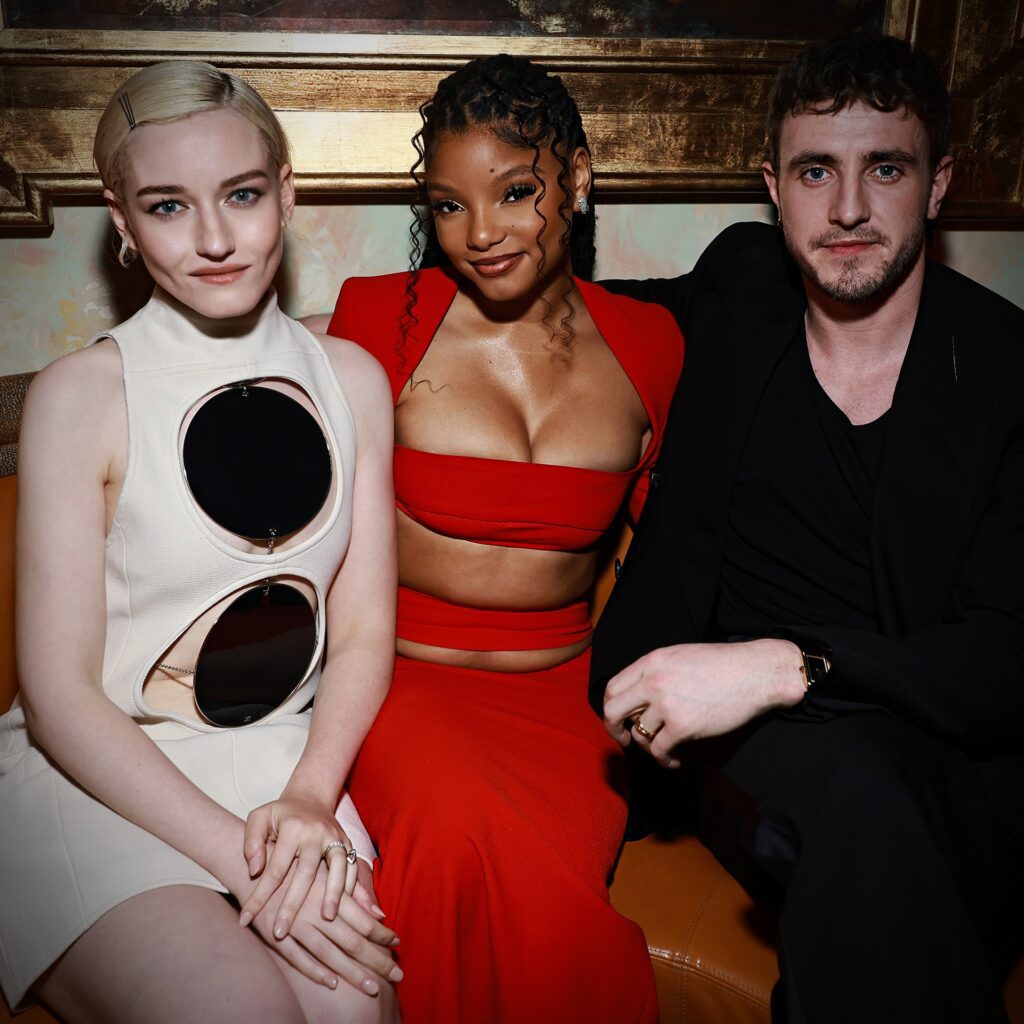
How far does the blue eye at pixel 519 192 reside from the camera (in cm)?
171

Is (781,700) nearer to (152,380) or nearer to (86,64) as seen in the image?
(152,380)

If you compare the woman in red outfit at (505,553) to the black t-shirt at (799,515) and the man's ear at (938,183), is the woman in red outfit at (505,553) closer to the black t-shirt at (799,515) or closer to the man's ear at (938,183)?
the black t-shirt at (799,515)

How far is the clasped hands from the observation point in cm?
129

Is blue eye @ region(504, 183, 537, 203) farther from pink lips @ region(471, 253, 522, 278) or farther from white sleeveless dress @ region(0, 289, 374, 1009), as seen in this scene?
white sleeveless dress @ region(0, 289, 374, 1009)

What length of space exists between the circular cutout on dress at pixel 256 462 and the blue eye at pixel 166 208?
266mm

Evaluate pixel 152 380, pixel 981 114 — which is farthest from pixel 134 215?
pixel 981 114

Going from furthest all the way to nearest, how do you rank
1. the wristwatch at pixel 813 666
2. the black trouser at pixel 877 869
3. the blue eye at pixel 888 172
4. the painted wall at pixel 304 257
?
the painted wall at pixel 304 257, the blue eye at pixel 888 172, the wristwatch at pixel 813 666, the black trouser at pixel 877 869

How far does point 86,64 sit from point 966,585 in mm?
1900

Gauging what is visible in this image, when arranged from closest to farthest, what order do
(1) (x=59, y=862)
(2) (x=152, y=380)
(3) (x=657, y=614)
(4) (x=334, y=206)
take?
1. (1) (x=59, y=862)
2. (2) (x=152, y=380)
3. (3) (x=657, y=614)
4. (4) (x=334, y=206)

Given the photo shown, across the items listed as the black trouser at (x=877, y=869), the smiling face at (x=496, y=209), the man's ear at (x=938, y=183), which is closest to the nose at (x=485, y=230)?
the smiling face at (x=496, y=209)

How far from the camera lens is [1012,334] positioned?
1732 millimetres

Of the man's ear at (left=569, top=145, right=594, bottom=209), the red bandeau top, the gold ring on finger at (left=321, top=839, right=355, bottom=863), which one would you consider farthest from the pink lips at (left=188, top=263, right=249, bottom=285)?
the gold ring on finger at (left=321, top=839, right=355, bottom=863)

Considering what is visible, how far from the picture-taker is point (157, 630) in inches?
58.1

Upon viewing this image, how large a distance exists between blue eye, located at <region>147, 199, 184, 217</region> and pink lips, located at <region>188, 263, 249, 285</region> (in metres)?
0.10
